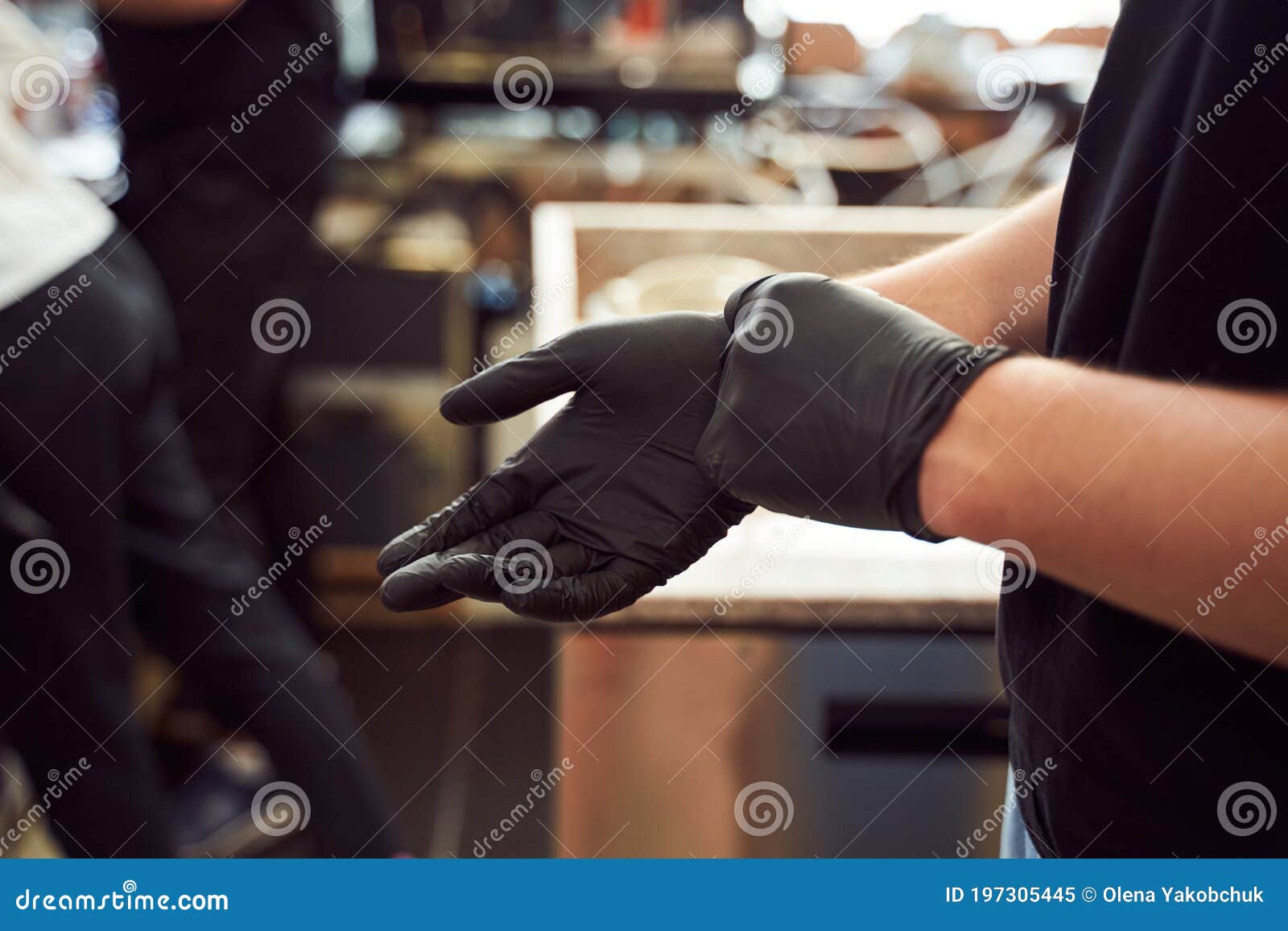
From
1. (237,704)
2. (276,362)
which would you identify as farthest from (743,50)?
(237,704)

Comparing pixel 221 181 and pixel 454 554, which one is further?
pixel 221 181

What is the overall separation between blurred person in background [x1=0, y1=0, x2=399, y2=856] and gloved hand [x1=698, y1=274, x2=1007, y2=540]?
0.86 metres

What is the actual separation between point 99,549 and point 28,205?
0.42 metres

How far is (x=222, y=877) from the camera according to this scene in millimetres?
734

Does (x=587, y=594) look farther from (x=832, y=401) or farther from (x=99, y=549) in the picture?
(x=99, y=549)

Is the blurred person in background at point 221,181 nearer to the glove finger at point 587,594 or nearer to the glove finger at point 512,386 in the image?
the glove finger at point 512,386

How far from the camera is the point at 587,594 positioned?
730 millimetres

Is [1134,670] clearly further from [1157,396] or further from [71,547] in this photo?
[71,547]

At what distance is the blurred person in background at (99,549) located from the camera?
3.82ft

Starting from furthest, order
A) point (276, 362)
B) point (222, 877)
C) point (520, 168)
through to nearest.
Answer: point (520, 168) < point (276, 362) < point (222, 877)

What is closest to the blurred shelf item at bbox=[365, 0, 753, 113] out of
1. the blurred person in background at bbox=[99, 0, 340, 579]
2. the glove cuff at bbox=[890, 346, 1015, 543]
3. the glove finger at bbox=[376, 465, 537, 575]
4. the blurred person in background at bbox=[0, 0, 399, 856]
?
the blurred person in background at bbox=[99, 0, 340, 579]

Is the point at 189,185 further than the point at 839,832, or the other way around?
the point at 189,185

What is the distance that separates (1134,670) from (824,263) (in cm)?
116

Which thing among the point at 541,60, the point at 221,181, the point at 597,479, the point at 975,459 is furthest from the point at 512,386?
the point at 541,60
